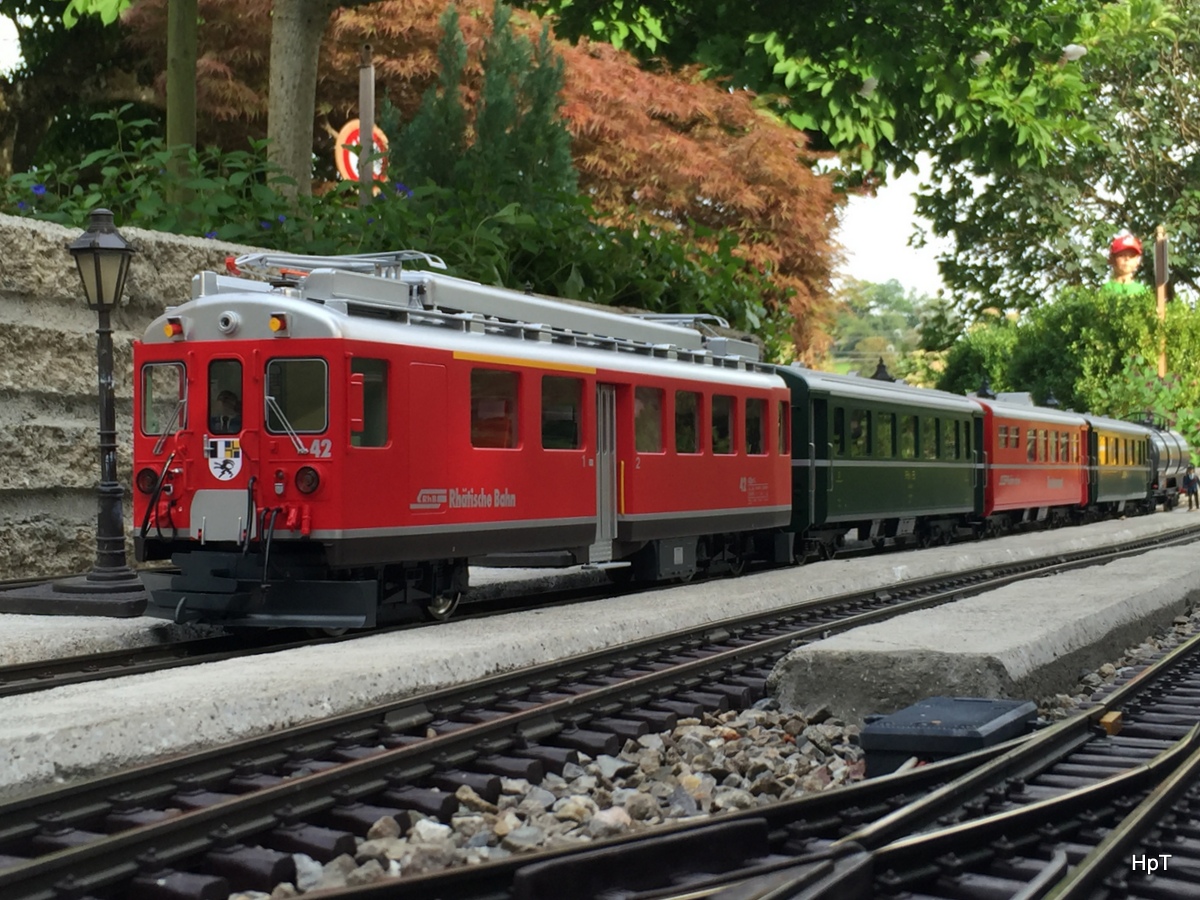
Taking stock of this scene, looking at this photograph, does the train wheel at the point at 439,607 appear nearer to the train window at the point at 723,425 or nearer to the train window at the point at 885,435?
the train window at the point at 723,425

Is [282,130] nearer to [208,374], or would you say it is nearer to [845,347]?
[208,374]

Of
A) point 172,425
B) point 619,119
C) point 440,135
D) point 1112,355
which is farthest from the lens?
point 1112,355

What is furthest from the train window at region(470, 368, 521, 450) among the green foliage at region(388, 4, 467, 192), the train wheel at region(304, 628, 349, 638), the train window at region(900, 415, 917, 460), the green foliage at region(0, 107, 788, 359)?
the train window at region(900, 415, 917, 460)

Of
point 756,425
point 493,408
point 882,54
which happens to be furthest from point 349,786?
point 882,54

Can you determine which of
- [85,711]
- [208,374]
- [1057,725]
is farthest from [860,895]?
[208,374]

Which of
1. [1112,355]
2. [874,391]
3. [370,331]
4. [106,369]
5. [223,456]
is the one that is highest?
[1112,355]

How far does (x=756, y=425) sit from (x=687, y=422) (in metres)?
1.97

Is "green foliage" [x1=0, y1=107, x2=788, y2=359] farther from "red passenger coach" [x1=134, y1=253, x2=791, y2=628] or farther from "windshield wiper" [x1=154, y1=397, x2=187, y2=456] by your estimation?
"windshield wiper" [x1=154, y1=397, x2=187, y2=456]

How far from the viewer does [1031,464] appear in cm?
2936

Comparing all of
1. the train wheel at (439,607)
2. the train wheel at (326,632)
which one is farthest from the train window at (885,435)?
Answer: the train wheel at (326,632)

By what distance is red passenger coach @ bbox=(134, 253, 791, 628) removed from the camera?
10742mm

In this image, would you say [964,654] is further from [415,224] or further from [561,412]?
[415,224]

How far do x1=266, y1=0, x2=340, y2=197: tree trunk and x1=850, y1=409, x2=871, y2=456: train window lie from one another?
7774 mm

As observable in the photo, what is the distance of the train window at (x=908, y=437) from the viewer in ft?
72.8
